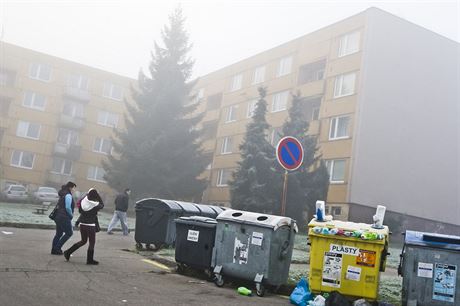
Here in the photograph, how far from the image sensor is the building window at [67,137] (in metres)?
46.3

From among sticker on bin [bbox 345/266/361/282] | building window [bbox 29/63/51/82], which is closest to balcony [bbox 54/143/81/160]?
building window [bbox 29/63/51/82]

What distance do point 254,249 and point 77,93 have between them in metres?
42.7

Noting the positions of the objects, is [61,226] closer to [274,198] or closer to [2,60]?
[274,198]

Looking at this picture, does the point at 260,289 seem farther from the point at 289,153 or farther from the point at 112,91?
the point at 112,91

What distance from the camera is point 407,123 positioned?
3089cm

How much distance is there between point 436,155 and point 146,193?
19273 mm

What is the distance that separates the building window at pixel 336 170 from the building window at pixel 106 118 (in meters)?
27.1

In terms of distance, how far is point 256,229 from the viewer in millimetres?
7840

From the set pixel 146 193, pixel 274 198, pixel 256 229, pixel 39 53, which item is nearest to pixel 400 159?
pixel 274 198

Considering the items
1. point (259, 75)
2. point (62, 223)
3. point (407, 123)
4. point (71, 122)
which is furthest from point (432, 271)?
point (71, 122)

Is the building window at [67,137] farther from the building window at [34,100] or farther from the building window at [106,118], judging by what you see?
the building window at [106,118]

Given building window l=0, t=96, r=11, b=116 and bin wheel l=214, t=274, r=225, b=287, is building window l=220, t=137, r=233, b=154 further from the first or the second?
bin wheel l=214, t=274, r=225, b=287

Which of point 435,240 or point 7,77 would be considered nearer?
point 435,240

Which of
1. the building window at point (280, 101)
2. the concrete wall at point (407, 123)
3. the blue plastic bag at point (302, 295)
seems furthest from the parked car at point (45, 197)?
the blue plastic bag at point (302, 295)
